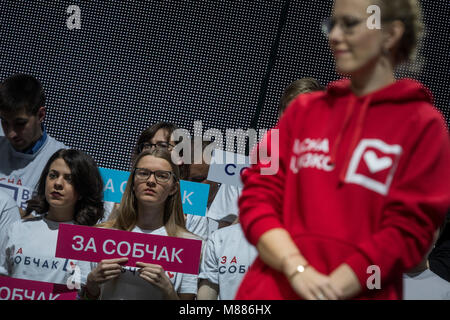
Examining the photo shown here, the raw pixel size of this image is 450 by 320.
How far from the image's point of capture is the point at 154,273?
1.97m

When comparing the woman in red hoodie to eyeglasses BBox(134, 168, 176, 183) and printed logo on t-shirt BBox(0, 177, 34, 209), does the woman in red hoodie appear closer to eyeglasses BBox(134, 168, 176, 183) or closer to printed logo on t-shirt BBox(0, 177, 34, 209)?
eyeglasses BBox(134, 168, 176, 183)

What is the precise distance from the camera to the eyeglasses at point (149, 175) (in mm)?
2418

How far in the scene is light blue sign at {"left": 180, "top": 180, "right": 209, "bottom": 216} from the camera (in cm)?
278

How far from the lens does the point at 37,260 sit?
2.33 m

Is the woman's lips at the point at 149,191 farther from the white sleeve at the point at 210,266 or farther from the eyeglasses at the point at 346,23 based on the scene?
the eyeglasses at the point at 346,23

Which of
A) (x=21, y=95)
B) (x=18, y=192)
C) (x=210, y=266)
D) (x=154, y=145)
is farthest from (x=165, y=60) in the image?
(x=210, y=266)

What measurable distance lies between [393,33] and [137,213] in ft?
5.27

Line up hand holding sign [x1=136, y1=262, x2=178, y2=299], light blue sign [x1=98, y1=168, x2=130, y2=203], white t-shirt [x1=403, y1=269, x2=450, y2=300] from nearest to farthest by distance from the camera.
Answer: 1. hand holding sign [x1=136, y1=262, x2=178, y2=299]
2. white t-shirt [x1=403, y1=269, x2=450, y2=300]
3. light blue sign [x1=98, y1=168, x2=130, y2=203]

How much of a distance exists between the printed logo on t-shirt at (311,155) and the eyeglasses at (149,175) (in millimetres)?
1442

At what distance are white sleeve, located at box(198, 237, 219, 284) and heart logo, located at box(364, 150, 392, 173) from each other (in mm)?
1475

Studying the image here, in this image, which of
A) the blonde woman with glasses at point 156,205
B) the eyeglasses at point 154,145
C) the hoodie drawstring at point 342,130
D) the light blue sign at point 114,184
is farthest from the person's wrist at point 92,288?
the hoodie drawstring at point 342,130

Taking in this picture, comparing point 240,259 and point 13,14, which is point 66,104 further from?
point 240,259

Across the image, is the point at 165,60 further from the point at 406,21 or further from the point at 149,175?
the point at 406,21

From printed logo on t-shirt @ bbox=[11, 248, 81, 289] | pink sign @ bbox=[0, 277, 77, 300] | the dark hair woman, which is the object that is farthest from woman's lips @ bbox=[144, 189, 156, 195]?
pink sign @ bbox=[0, 277, 77, 300]
